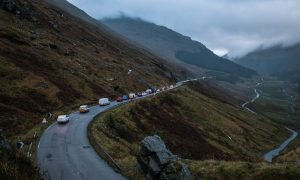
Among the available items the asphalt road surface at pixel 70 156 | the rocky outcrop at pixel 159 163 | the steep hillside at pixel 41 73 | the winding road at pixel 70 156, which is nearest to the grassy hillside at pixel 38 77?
the steep hillside at pixel 41 73

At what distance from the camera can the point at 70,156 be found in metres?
41.5

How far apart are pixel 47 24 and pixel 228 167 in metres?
167

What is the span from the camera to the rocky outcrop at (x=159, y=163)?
2833cm

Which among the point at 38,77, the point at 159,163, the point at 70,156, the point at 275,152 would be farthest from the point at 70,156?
the point at 275,152

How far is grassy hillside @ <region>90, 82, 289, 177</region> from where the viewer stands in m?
53.4

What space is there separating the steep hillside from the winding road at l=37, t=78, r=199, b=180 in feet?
28.1

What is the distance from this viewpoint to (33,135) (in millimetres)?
53031

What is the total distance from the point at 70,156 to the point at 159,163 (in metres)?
15.4

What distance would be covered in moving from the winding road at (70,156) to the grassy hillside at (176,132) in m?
1.92

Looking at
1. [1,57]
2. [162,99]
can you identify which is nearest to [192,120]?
[162,99]

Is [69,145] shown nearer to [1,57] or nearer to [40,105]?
[40,105]

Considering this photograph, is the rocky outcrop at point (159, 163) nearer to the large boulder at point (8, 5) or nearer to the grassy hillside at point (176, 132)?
the grassy hillside at point (176, 132)

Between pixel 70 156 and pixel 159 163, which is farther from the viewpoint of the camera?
pixel 70 156

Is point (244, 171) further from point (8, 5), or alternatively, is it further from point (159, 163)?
point (8, 5)
